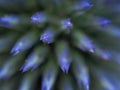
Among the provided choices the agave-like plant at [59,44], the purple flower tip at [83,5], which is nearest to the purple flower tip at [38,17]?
the agave-like plant at [59,44]

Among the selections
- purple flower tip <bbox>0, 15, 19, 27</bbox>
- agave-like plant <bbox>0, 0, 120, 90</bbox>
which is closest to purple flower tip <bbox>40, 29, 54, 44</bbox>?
agave-like plant <bbox>0, 0, 120, 90</bbox>

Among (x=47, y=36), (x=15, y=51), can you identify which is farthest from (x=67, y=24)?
(x=15, y=51)

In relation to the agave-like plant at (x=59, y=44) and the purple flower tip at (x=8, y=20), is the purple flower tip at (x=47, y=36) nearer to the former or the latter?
the agave-like plant at (x=59, y=44)

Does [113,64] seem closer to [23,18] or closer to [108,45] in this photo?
[108,45]

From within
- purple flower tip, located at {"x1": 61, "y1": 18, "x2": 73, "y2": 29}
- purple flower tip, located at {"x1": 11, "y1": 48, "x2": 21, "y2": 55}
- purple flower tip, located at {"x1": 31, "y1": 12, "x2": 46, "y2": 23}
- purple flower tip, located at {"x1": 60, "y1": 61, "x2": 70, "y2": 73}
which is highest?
purple flower tip, located at {"x1": 31, "y1": 12, "x2": 46, "y2": 23}

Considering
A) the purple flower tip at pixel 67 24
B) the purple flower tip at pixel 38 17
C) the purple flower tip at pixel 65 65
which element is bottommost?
the purple flower tip at pixel 65 65

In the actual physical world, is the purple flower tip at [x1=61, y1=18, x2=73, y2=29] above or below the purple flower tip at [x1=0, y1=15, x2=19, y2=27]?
below

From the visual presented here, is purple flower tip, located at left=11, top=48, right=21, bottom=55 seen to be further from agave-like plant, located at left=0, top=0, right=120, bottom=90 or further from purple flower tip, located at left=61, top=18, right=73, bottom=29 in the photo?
purple flower tip, located at left=61, top=18, right=73, bottom=29

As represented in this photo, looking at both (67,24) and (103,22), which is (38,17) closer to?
(67,24)

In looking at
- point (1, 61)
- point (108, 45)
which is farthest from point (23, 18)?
point (108, 45)
